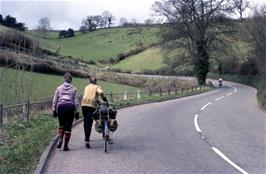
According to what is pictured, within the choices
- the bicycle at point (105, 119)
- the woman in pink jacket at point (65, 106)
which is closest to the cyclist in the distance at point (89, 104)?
the bicycle at point (105, 119)

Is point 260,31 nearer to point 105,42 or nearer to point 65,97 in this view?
point 65,97

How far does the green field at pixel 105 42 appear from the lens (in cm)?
11419

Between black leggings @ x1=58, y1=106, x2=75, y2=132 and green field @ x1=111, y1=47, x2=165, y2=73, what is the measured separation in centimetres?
8194

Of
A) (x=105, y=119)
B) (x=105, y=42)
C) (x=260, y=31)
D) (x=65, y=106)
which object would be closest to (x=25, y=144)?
(x=65, y=106)

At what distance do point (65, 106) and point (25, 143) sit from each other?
1506 millimetres

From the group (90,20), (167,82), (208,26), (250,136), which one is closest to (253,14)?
(208,26)

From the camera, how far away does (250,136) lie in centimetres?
1728

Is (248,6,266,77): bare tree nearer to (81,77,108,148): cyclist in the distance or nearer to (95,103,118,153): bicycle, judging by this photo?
(95,103,118,153): bicycle

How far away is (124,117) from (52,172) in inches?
521

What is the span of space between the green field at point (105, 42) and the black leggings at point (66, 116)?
91.8 metres

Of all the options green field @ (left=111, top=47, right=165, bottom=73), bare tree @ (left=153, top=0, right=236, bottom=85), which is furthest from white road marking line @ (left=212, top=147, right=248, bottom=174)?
green field @ (left=111, top=47, right=165, bottom=73)

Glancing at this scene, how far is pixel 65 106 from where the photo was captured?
44.4 ft

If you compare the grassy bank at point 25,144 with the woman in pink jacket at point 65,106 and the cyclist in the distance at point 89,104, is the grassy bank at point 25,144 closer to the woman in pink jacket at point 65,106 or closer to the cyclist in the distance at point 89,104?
the woman in pink jacket at point 65,106

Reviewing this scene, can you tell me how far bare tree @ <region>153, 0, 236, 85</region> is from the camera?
2499 inches
